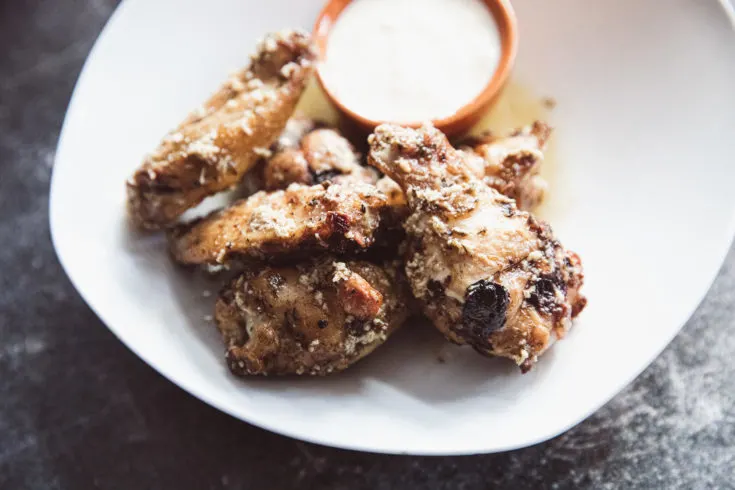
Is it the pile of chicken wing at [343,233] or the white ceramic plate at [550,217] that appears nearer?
the pile of chicken wing at [343,233]

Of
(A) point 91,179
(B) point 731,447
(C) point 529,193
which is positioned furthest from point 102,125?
(B) point 731,447

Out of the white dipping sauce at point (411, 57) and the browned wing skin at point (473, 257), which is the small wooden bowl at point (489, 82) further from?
the browned wing skin at point (473, 257)

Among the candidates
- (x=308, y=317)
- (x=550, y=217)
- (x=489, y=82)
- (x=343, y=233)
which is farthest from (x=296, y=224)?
(x=550, y=217)

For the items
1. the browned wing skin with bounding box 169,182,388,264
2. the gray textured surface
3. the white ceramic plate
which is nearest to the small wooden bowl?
the white ceramic plate

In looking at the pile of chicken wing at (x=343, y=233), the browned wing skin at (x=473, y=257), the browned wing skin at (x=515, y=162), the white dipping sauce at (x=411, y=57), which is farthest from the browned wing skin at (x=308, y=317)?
the white dipping sauce at (x=411, y=57)

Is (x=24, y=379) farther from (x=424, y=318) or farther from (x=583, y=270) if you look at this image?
(x=583, y=270)

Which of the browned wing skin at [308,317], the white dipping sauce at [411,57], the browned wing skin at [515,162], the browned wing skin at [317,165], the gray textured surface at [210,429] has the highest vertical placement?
the white dipping sauce at [411,57]

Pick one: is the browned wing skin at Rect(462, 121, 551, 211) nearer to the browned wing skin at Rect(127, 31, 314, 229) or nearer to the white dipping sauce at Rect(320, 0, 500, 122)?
the white dipping sauce at Rect(320, 0, 500, 122)
